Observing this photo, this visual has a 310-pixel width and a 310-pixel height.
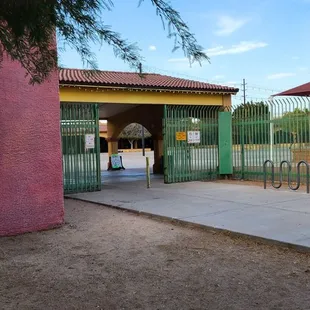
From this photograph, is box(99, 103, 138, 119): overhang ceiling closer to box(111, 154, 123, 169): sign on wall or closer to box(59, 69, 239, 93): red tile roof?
box(111, 154, 123, 169): sign on wall

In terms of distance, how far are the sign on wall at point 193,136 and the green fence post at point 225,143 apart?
979 mm

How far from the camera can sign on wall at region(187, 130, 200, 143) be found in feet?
51.2

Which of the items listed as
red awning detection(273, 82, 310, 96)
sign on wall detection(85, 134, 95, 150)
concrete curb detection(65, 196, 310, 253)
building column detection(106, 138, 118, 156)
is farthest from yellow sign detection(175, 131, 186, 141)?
building column detection(106, 138, 118, 156)

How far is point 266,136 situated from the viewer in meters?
14.7

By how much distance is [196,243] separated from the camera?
6.91 m

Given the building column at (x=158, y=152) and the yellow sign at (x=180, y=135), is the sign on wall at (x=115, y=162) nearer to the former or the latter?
the building column at (x=158, y=152)

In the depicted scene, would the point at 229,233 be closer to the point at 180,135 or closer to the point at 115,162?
the point at 180,135

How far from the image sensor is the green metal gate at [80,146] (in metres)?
13.0

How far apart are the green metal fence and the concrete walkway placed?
67.5 inches

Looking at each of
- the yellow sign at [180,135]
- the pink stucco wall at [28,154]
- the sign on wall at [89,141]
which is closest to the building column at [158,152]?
the yellow sign at [180,135]

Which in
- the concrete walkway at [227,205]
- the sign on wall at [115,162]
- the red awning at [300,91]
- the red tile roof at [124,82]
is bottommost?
the concrete walkway at [227,205]

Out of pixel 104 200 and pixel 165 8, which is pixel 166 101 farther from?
pixel 165 8

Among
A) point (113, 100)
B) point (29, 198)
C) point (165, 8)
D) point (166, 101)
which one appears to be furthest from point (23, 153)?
point (166, 101)

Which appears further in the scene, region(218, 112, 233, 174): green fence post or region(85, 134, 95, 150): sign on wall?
region(218, 112, 233, 174): green fence post
